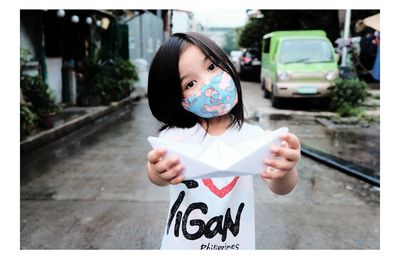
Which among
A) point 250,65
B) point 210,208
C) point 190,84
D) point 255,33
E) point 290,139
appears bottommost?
point 250,65

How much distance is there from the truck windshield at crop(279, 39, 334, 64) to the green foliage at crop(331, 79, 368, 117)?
1167 millimetres

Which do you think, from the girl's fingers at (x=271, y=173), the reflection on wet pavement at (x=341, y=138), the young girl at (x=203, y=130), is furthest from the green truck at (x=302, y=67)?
the girl's fingers at (x=271, y=173)

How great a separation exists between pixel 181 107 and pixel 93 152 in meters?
4.86

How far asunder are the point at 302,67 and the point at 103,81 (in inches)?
184

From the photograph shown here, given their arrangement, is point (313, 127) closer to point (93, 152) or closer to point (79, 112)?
point (93, 152)

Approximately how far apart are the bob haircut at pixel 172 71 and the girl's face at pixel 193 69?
1 cm

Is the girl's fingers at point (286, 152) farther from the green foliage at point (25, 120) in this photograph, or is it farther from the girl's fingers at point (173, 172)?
the green foliage at point (25, 120)

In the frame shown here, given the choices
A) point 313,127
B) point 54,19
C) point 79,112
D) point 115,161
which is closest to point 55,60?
point 54,19

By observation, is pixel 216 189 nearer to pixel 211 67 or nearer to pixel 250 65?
pixel 211 67

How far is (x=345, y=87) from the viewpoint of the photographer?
938 centimetres

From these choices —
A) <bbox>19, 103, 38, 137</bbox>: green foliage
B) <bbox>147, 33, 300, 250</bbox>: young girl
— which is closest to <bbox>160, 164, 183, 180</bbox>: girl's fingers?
<bbox>147, 33, 300, 250</bbox>: young girl

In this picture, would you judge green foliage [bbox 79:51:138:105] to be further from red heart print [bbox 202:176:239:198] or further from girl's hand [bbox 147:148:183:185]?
girl's hand [bbox 147:148:183:185]

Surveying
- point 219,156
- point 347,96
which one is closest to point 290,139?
point 219,156

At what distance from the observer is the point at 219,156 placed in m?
1.19
